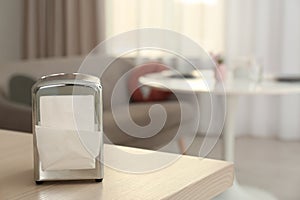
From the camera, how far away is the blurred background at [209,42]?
4359mm

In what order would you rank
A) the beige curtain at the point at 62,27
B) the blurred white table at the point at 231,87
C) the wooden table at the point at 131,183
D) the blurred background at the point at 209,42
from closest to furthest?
1. the wooden table at the point at 131,183
2. the blurred white table at the point at 231,87
3. the blurred background at the point at 209,42
4. the beige curtain at the point at 62,27

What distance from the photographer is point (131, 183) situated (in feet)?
2.95

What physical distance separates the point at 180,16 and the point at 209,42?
37 centimetres

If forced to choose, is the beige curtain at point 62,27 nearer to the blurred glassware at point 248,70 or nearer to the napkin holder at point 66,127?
the blurred glassware at point 248,70

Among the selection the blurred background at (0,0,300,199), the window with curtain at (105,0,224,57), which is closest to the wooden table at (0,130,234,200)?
the blurred background at (0,0,300,199)

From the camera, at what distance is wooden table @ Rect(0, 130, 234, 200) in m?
0.85

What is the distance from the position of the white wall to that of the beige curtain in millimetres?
137

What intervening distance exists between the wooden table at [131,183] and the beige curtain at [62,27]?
16.0ft

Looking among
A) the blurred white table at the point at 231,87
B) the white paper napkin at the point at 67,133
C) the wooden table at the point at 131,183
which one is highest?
the white paper napkin at the point at 67,133

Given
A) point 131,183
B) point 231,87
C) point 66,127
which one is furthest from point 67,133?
point 231,87

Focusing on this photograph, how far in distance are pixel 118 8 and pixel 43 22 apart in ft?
2.90

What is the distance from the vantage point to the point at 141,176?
0.94 meters

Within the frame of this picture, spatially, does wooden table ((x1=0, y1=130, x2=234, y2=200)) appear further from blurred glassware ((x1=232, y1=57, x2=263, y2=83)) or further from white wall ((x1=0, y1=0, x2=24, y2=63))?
white wall ((x1=0, y1=0, x2=24, y2=63))

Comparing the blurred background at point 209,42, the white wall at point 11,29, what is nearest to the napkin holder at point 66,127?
the blurred background at point 209,42
